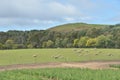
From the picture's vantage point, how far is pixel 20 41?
67.7m

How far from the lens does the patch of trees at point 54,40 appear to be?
63.7 m

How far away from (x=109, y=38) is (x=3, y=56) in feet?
104

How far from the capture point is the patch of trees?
6372 centimetres

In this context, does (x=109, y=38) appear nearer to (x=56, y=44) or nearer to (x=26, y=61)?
(x=56, y=44)

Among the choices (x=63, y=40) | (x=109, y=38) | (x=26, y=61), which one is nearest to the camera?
(x=26, y=61)

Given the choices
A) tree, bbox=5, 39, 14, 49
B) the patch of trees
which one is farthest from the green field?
tree, bbox=5, 39, 14, 49

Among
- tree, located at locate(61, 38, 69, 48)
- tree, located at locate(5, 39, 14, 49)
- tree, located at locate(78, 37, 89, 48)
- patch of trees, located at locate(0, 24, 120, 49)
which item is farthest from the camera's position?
tree, located at locate(61, 38, 69, 48)

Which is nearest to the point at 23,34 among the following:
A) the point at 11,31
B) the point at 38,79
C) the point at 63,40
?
the point at 11,31

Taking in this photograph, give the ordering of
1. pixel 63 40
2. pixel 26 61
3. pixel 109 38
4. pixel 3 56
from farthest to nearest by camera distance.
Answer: pixel 63 40 < pixel 109 38 < pixel 3 56 < pixel 26 61

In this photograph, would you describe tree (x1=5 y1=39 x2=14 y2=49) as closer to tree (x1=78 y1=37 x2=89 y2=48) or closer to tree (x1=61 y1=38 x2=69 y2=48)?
tree (x1=61 y1=38 x2=69 y2=48)

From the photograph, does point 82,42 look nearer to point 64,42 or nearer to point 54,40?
point 64,42

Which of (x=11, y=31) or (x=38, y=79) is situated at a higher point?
(x=11, y=31)

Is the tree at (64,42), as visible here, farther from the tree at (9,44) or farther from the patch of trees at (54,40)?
the tree at (9,44)

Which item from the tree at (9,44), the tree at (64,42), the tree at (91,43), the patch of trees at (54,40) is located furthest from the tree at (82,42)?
the tree at (9,44)
